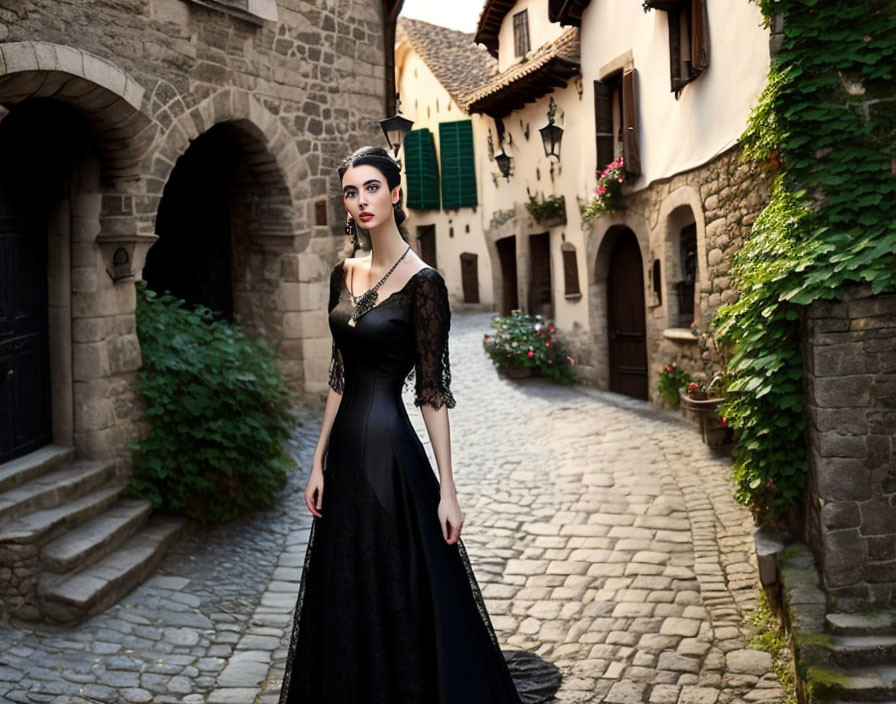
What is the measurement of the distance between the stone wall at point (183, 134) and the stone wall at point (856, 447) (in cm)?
464

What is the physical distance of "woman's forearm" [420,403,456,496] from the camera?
3486 millimetres

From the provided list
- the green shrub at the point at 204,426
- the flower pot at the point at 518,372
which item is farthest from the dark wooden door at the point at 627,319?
the green shrub at the point at 204,426

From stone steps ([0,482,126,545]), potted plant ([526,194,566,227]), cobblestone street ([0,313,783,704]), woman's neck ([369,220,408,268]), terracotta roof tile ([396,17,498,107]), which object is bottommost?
cobblestone street ([0,313,783,704])

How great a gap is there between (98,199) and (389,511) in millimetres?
4643

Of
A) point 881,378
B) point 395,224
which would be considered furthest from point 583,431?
point 395,224

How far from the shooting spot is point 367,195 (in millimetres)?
3602

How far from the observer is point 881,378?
193 inches

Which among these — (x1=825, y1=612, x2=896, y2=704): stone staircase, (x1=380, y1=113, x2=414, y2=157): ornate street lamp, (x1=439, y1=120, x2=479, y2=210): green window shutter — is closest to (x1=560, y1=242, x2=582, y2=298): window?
(x1=380, y1=113, x2=414, y2=157): ornate street lamp

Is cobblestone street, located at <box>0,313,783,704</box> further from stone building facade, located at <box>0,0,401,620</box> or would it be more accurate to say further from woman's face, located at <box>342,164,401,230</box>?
woman's face, located at <box>342,164,401,230</box>

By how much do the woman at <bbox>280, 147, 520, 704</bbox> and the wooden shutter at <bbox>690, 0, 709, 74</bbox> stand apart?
273 inches

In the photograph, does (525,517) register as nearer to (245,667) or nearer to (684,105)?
(245,667)

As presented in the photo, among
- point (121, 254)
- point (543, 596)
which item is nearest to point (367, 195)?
point (543, 596)

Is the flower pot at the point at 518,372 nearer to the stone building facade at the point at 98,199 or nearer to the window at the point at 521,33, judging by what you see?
the stone building facade at the point at 98,199

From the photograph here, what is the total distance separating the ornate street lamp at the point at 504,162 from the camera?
59.1ft
